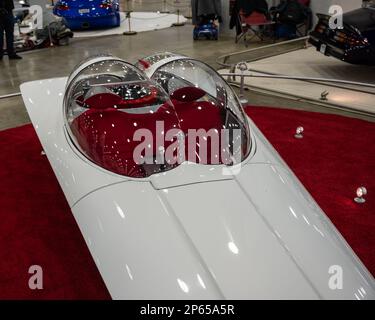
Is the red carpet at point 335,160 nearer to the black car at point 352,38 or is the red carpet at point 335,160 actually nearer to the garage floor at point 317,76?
the garage floor at point 317,76

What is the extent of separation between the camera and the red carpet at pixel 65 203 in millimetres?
2574

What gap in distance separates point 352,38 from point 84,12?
657 centimetres

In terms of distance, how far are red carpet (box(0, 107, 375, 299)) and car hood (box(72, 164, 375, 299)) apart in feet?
2.09

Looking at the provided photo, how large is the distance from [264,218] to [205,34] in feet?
25.7

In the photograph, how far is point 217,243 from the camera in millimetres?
1884

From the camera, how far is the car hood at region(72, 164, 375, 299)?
5.72 ft

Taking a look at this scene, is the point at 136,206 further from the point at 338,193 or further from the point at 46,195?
the point at 338,193

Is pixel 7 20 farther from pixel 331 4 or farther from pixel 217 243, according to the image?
pixel 217 243

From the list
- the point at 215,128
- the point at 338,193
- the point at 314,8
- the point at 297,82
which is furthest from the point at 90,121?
the point at 314,8

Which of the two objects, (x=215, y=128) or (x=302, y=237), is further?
(x=215, y=128)

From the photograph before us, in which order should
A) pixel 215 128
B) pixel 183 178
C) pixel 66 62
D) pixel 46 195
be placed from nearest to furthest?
1. pixel 183 178
2. pixel 215 128
3. pixel 46 195
4. pixel 66 62

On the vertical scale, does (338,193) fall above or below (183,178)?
below

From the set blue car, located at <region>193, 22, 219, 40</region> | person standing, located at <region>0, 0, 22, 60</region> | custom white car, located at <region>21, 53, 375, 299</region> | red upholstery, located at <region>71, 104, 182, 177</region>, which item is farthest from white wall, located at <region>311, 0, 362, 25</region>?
red upholstery, located at <region>71, 104, 182, 177</region>
